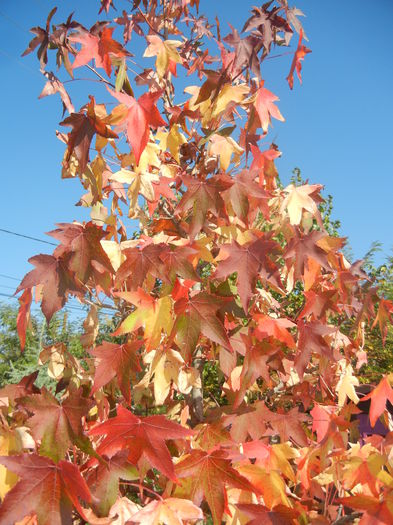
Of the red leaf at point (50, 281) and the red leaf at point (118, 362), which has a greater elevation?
the red leaf at point (50, 281)

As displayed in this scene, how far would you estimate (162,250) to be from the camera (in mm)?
1278

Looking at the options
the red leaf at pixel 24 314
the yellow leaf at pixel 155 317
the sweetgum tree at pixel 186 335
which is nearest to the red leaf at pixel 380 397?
the sweetgum tree at pixel 186 335

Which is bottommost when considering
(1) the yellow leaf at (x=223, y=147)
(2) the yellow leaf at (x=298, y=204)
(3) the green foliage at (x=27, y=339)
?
(3) the green foliage at (x=27, y=339)

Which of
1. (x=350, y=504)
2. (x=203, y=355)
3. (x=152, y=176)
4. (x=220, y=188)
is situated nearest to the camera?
(x=350, y=504)

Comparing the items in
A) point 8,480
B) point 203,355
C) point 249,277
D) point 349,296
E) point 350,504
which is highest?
point 349,296

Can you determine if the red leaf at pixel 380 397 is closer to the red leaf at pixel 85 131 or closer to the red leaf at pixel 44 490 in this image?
the red leaf at pixel 44 490

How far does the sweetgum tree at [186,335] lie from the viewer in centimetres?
105

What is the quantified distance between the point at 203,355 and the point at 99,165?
974mm

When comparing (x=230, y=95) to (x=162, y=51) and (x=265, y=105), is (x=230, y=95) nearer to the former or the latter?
(x=265, y=105)

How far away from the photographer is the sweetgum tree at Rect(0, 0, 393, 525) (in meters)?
1.05

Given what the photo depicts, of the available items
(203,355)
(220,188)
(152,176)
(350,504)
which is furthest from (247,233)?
(350,504)

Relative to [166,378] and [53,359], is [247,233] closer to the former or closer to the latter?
[166,378]

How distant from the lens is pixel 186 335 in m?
1.20

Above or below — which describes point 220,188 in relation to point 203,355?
above
